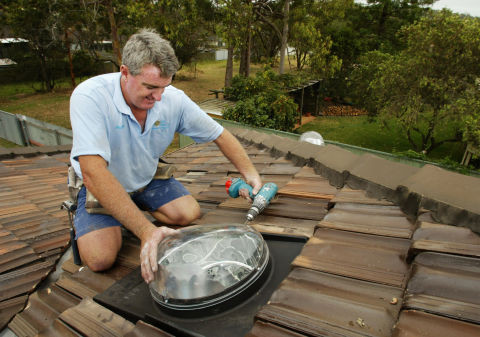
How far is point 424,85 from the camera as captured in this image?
43.6ft

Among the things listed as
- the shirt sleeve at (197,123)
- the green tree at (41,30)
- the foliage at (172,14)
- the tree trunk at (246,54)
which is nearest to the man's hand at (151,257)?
the shirt sleeve at (197,123)

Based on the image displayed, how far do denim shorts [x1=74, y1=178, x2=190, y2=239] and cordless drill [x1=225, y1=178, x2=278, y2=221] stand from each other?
68 centimetres

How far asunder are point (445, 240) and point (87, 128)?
2.20 meters

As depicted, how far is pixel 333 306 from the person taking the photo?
122 centimetres

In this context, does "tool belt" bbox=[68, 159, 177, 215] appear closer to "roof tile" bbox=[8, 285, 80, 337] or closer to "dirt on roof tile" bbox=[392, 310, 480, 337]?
"roof tile" bbox=[8, 285, 80, 337]

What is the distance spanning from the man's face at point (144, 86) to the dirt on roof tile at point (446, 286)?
1.87m

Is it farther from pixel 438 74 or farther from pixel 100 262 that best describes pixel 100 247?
pixel 438 74

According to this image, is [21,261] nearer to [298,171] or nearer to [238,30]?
[298,171]

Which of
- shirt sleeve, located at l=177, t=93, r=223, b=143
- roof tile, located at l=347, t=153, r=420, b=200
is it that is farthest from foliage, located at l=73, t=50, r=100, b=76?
roof tile, located at l=347, t=153, r=420, b=200

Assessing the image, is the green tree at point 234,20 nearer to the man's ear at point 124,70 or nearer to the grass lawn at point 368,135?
the grass lawn at point 368,135

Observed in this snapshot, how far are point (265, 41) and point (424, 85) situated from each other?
23.3 m

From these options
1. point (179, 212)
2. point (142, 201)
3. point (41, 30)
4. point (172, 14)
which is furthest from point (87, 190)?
point (41, 30)

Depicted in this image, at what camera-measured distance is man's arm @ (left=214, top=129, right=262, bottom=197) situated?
2.79 metres

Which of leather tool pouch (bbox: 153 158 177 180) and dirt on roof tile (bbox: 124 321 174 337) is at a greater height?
dirt on roof tile (bbox: 124 321 174 337)
